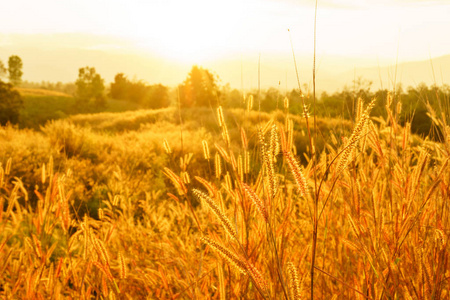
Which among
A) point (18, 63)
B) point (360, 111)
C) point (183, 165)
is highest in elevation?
point (18, 63)

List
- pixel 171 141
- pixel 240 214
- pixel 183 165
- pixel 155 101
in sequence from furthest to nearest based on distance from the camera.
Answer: pixel 155 101 < pixel 171 141 < pixel 183 165 < pixel 240 214

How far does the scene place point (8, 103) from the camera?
29.8 meters

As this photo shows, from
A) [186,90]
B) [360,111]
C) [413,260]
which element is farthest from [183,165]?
[186,90]

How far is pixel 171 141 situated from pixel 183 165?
27.6ft

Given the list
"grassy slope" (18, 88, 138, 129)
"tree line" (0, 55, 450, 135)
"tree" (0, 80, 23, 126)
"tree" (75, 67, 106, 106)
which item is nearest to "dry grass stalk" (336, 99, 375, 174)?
"tree line" (0, 55, 450, 135)

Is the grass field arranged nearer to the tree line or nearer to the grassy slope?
A: the tree line

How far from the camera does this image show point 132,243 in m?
3.03

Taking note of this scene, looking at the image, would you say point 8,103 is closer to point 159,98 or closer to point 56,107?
point 56,107

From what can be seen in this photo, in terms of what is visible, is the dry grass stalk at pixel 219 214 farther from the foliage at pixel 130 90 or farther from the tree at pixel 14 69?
the tree at pixel 14 69

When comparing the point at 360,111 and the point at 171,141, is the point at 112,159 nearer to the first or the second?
the point at 171,141

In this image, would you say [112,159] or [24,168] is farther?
[112,159]

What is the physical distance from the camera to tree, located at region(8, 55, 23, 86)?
7256 cm

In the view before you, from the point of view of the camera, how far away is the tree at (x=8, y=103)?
29500 mm

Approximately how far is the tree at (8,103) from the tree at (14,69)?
153 feet
